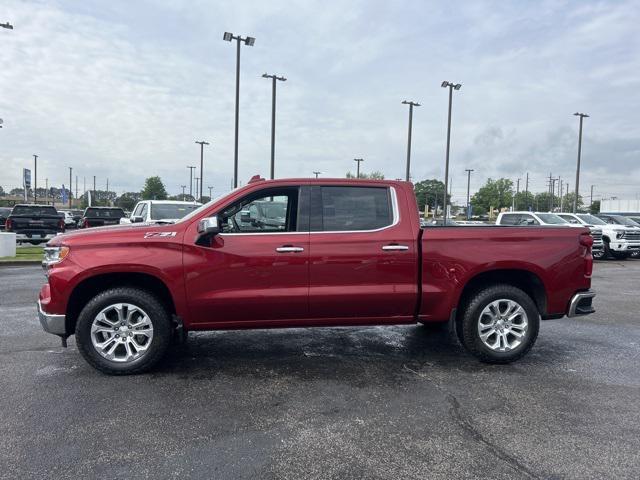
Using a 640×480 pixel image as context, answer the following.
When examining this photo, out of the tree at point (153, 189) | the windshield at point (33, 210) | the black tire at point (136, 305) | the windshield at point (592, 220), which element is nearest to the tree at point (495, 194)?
the tree at point (153, 189)

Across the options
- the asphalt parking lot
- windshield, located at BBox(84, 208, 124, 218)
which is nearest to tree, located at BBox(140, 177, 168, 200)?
windshield, located at BBox(84, 208, 124, 218)

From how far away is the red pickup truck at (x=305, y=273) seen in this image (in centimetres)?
461

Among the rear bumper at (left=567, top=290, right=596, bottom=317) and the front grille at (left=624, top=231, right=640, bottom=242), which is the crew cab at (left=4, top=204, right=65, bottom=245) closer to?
the rear bumper at (left=567, top=290, right=596, bottom=317)

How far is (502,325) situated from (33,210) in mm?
18197

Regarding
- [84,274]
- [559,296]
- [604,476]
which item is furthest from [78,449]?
[559,296]

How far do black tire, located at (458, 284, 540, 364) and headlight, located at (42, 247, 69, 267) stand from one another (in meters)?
3.98

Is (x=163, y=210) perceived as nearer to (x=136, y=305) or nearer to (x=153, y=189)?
(x=136, y=305)

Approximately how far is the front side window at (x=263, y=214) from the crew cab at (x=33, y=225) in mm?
14715

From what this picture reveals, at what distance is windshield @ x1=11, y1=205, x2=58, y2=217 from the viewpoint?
58.4ft

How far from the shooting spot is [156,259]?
461cm

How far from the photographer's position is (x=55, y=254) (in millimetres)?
4660

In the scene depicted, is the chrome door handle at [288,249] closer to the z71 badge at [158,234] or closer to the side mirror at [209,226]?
the side mirror at [209,226]

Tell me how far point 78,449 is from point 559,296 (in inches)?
184

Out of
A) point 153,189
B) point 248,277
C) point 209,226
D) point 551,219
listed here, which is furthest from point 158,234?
point 153,189
